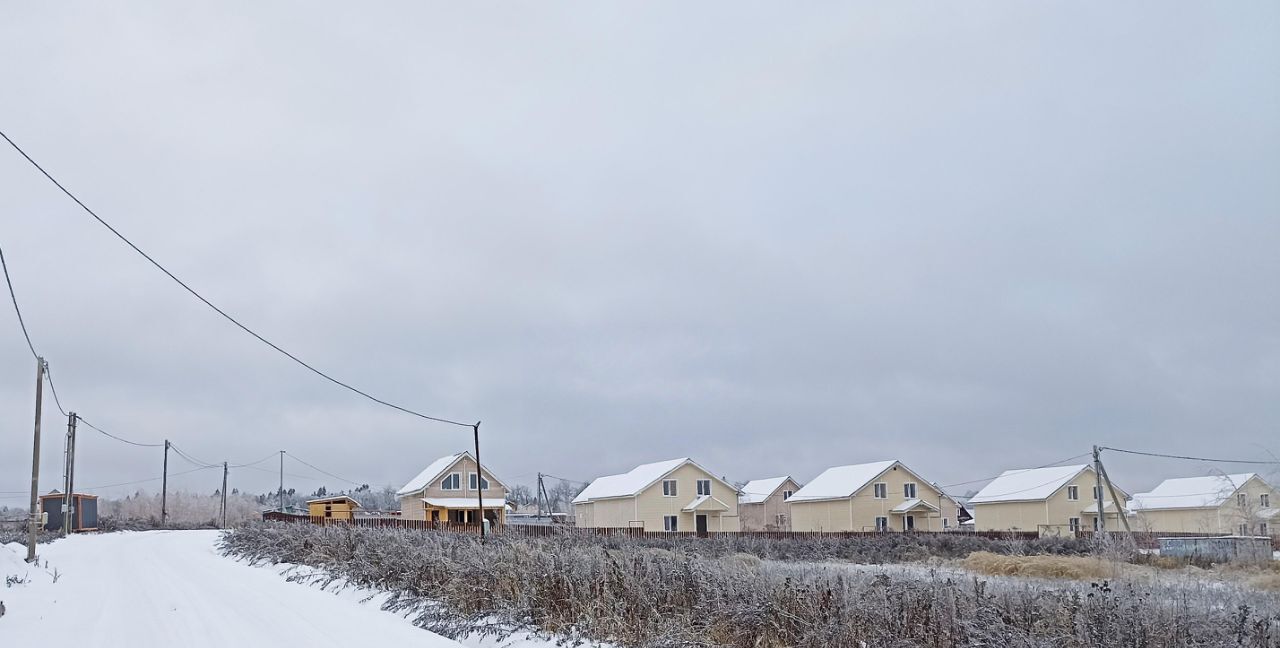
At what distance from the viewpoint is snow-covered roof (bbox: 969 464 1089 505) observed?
57.9 meters

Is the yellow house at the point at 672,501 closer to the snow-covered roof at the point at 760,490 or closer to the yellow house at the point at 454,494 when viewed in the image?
the yellow house at the point at 454,494

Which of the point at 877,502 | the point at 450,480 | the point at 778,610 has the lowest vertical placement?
the point at 877,502

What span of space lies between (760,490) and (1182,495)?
101 feet

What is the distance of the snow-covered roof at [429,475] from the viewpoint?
54906 millimetres

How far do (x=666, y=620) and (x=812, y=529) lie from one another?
52.8 meters

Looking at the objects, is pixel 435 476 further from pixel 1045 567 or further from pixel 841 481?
pixel 1045 567

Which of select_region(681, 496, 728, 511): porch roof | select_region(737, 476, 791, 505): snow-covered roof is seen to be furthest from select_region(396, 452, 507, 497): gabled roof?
select_region(737, 476, 791, 505): snow-covered roof

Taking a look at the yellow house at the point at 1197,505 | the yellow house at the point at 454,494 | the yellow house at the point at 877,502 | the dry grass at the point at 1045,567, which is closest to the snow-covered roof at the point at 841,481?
the yellow house at the point at 877,502

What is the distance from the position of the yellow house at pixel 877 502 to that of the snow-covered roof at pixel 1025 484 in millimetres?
3017

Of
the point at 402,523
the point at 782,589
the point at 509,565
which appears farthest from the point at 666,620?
the point at 402,523

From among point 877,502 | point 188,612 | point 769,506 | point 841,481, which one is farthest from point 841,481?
point 188,612

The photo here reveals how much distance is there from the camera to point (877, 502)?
5734 cm

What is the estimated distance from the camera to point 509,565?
12438 mm

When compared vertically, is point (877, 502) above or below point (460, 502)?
below
